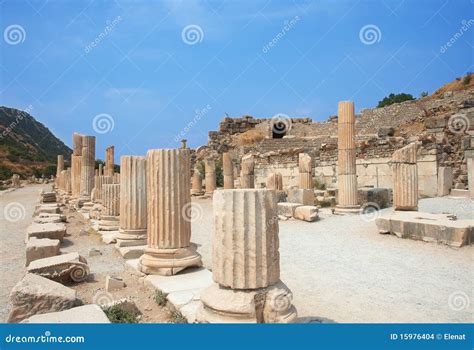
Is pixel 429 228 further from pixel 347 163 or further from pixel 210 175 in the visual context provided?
pixel 210 175

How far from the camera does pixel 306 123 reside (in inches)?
1652

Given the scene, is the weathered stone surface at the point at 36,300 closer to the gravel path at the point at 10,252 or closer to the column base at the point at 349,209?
the gravel path at the point at 10,252

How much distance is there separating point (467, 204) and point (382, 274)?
9.37 m

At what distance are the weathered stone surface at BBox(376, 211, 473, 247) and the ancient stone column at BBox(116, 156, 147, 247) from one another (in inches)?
Answer: 228

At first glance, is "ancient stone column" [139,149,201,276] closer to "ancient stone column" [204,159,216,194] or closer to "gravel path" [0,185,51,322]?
"gravel path" [0,185,51,322]

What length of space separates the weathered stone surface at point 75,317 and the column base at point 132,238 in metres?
3.86

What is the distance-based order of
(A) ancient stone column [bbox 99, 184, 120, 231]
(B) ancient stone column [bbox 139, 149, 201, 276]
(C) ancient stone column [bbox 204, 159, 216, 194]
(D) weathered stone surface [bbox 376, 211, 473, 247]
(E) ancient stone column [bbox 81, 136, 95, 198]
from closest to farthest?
(B) ancient stone column [bbox 139, 149, 201, 276] → (D) weathered stone surface [bbox 376, 211, 473, 247] → (A) ancient stone column [bbox 99, 184, 120, 231] → (E) ancient stone column [bbox 81, 136, 95, 198] → (C) ancient stone column [bbox 204, 159, 216, 194]

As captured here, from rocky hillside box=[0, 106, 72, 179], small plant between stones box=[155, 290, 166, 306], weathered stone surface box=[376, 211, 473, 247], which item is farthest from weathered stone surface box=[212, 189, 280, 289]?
rocky hillside box=[0, 106, 72, 179]

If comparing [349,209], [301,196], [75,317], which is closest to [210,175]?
[301,196]

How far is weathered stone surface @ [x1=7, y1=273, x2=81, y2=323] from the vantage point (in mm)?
4324

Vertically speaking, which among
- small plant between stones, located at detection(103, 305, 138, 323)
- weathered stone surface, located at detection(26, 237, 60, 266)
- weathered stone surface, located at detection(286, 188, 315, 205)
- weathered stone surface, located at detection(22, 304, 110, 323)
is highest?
weathered stone surface, located at detection(286, 188, 315, 205)

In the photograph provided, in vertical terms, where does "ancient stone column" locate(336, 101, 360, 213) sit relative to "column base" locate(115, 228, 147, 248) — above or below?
above

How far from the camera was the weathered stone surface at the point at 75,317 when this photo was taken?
3.81 meters

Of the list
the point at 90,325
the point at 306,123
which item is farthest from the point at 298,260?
the point at 306,123
